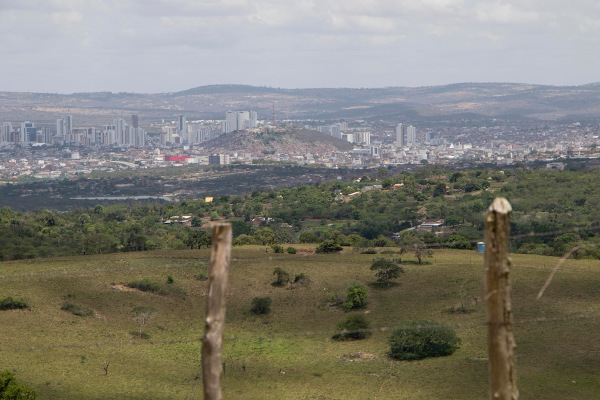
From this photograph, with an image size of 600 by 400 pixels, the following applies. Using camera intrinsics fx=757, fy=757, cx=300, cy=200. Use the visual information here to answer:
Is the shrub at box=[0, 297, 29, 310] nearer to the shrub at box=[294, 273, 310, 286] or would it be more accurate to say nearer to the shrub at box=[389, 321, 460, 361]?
the shrub at box=[294, 273, 310, 286]

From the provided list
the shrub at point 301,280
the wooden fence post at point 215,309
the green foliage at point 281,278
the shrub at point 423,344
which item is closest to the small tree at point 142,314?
the green foliage at point 281,278

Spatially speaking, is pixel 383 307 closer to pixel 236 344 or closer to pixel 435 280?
pixel 435 280

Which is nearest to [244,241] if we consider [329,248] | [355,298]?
[329,248]

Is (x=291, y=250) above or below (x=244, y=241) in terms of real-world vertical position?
above

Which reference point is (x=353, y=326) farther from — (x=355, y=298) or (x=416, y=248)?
(x=416, y=248)

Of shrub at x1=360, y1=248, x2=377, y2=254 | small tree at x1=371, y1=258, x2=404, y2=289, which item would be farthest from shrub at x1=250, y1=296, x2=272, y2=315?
shrub at x1=360, y1=248, x2=377, y2=254

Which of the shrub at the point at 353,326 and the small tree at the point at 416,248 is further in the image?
the small tree at the point at 416,248

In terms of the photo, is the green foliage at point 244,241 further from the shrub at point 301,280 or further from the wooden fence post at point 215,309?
the wooden fence post at point 215,309
